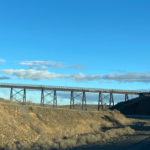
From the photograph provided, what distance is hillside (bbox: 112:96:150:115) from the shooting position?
70963 mm

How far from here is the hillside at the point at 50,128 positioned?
26.0 meters

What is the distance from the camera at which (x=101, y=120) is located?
1900 inches

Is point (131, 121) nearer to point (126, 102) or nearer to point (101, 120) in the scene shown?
point (101, 120)

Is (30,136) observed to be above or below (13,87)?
below

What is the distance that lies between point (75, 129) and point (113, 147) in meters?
→ 18.3

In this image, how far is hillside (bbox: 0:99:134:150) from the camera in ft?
85.4

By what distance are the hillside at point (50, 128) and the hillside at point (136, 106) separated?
20972 millimetres

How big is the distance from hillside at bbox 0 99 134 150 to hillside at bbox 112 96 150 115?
21.0 meters

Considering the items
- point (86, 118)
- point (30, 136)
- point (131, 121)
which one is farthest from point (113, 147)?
point (131, 121)

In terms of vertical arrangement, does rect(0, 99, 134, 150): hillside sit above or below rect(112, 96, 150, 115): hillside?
below

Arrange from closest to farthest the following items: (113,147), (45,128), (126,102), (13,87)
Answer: (113,147), (45,128), (13,87), (126,102)

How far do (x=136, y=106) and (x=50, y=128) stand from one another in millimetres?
41078

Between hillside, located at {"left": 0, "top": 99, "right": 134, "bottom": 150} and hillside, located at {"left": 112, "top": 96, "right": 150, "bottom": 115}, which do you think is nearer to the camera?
hillside, located at {"left": 0, "top": 99, "right": 134, "bottom": 150}

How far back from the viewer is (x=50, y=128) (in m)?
36.4
